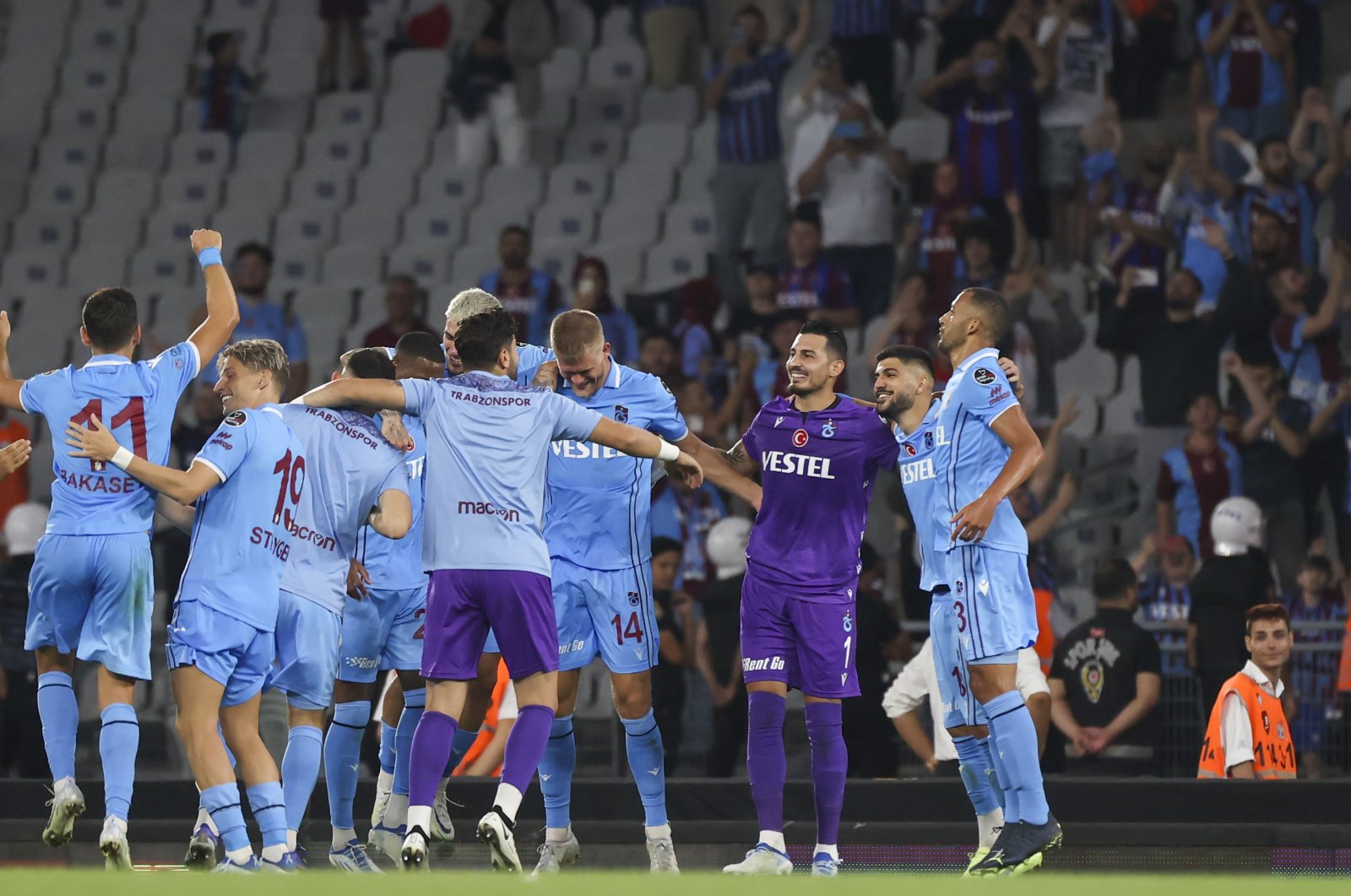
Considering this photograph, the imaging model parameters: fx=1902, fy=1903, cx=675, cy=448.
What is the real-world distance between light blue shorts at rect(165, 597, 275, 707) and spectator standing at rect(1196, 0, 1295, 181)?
10.7 metres

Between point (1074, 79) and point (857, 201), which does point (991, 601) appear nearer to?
point (857, 201)

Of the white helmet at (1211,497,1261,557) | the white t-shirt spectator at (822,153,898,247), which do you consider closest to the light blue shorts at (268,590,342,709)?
the white helmet at (1211,497,1261,557)

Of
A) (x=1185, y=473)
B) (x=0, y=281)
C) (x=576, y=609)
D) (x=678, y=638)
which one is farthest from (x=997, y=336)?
(x=0, y=281)

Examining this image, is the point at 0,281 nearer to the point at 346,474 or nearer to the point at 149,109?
the point at 149,109

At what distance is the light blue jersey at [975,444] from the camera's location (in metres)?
8.41

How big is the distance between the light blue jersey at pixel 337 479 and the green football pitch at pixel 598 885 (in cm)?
205

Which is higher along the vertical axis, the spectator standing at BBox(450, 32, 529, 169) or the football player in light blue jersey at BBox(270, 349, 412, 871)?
the spectator standing at BBox(450, 32, 529, 169)

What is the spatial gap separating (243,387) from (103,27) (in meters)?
15.3

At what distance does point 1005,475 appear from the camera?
321 inches

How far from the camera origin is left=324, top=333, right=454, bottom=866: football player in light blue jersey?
29.1 feet

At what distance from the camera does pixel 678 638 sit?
12.6 m

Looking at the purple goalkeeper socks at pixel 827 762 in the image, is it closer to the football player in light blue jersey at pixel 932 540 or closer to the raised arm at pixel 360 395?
the football player in light blue jersey at pixel 932 540

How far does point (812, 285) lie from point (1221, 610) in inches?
195

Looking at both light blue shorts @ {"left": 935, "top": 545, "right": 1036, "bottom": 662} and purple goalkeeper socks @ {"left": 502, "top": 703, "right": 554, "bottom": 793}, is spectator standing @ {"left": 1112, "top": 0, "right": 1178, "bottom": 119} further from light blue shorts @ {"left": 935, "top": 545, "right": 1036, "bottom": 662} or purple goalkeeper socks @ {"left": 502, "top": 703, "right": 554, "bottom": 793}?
purple goalkeeper socks @ {"left": 502, "top": 703, "right": 554, "bottom": 793}
